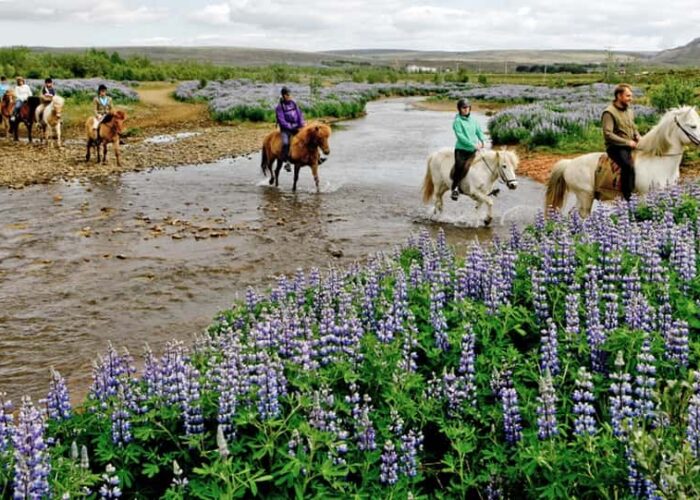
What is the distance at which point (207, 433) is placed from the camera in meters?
3.98

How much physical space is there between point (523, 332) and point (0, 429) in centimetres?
315

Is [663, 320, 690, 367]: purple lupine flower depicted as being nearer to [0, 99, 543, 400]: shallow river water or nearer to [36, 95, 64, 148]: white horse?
[0, 99, 543, 400]: shallow river water

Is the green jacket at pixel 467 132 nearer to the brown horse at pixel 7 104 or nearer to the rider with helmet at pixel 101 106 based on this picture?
the rider with helmet at pixel 101 106

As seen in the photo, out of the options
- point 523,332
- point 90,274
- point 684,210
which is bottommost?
point 90,274

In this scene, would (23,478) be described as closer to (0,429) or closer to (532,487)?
(0,429)

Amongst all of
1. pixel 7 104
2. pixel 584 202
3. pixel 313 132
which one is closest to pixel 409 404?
pixel 584 202

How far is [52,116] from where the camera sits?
2450 centimetres

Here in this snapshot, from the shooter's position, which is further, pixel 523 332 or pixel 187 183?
pixel 187 183

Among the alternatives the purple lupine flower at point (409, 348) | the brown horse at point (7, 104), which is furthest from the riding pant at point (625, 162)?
the brown horse at point (7, 104)

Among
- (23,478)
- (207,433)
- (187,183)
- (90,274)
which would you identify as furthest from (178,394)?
(187,183)

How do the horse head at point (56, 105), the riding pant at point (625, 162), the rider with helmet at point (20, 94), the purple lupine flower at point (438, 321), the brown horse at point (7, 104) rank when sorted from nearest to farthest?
the purple lupine flower at point (438, 321) → the riding pant at point (625, 162) → the horse head at point (56, 105) → the rider with helmet at point (20, 94) → the brown horse at point (7, 104)

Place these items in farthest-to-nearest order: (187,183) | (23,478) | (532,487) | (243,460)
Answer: (187,183) → (243,460) → (532,487) → (23,478)

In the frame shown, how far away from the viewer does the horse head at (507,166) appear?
1320 centimetres

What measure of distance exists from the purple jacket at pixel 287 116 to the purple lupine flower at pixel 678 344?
1408 cm
